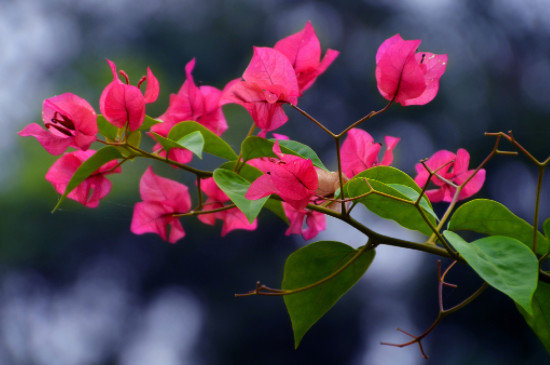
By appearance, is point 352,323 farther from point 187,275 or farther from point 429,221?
point 429,221

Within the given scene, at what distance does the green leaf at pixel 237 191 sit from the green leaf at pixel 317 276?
45mm

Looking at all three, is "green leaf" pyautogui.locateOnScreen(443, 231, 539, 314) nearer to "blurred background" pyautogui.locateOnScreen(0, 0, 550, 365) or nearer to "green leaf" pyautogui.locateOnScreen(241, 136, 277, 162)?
"green leaf" pyautogui.locateOnScreen(241, 136, 277, 162)

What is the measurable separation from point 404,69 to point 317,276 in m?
0.10

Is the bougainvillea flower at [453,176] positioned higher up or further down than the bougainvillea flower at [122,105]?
further down

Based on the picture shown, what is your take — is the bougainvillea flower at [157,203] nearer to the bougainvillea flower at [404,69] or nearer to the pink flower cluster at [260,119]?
the pink flower cluster at [260,119]

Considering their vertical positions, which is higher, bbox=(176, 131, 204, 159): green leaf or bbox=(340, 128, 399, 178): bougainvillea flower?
bbox=(176, 131, 204, 159): green leaf

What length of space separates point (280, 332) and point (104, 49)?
4.14 ft

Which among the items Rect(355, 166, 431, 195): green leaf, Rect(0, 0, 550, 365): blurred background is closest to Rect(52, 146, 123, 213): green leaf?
Rect(355, 166, 431, 195): green leaf

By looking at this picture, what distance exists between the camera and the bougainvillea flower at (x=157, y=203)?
0.31 m

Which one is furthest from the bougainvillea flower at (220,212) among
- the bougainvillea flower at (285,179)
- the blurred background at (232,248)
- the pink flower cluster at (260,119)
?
the blurred background at (232,248)

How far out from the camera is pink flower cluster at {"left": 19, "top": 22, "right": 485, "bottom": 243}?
23cm

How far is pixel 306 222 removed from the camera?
34 centimetres

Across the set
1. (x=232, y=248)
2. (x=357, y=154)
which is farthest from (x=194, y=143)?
(x=232, y=248)

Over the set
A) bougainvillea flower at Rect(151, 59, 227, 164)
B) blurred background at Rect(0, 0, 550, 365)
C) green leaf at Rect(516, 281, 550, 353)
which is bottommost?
blurred background at Rect(0, 0, 550, 365)
